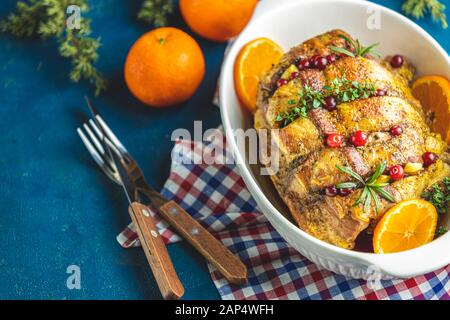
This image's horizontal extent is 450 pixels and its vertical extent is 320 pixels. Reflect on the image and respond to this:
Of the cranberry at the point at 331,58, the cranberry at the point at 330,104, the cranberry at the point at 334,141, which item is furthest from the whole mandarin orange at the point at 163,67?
the cranberry at the point at 334,141

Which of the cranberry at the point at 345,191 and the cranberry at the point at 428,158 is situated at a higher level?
the cranberry at the point at 428,158

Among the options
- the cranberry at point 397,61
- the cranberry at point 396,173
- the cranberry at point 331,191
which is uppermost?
the cranberry at point 397,61

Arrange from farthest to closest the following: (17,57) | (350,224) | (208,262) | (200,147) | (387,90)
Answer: (17,57) < (200,147) < (208,262) < (387,90) < (350,224)

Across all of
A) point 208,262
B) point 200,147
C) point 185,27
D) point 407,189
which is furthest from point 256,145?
point 185,27

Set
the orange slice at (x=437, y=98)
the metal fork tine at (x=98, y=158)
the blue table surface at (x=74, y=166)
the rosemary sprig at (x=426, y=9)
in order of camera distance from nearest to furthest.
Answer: the orange slice at (x=437, y=98) → the blue table surface at (x=74, y=166) → the metal fork tine at (x=98, y=158) → the rosemary sprig at (x=426, y=9)

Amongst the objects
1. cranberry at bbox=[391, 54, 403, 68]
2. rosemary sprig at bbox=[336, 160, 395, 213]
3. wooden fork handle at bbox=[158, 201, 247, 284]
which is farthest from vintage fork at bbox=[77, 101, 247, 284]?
cranberry at bbox=[391, 54, 403, 68]

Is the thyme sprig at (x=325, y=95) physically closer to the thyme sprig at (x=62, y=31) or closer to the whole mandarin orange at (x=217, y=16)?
the whole mandarin orange at (x=217, y=16)

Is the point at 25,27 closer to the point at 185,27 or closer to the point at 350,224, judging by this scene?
the point at 185,27
